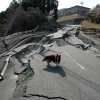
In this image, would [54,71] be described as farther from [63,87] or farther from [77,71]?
[63,87]

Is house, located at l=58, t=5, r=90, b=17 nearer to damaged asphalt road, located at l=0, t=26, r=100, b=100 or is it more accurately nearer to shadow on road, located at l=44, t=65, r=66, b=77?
shadow on road, located at l=44, t=65, r=66, b=77

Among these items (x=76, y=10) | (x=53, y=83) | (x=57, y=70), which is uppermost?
(x=53, y=83)

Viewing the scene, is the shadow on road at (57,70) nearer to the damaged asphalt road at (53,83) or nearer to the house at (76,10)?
the damaged asphalt road at (53,83)

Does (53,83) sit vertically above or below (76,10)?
above

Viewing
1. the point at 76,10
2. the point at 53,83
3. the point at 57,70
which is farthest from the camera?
the point at 76,10

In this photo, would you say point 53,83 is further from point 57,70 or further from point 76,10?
point 76,10

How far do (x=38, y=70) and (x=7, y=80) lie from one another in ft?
7.09

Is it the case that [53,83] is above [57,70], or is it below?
above

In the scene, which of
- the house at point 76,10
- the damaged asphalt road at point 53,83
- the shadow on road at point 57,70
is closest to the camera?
the damaged asphalt road at point 53,83

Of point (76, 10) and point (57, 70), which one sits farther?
point (76, 10)

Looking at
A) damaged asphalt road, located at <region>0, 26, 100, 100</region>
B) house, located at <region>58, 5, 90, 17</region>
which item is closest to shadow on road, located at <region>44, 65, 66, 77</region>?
damaged asphalt road, located at <region>0, 26, 100, 100</region>

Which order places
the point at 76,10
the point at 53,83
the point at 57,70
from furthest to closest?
the point at 76,10, the point at 57,70, the point at 53,83

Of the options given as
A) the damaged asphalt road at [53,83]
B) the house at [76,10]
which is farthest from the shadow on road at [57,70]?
the house at [76,10]

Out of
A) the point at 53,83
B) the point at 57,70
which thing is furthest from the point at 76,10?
the point at 53,83
